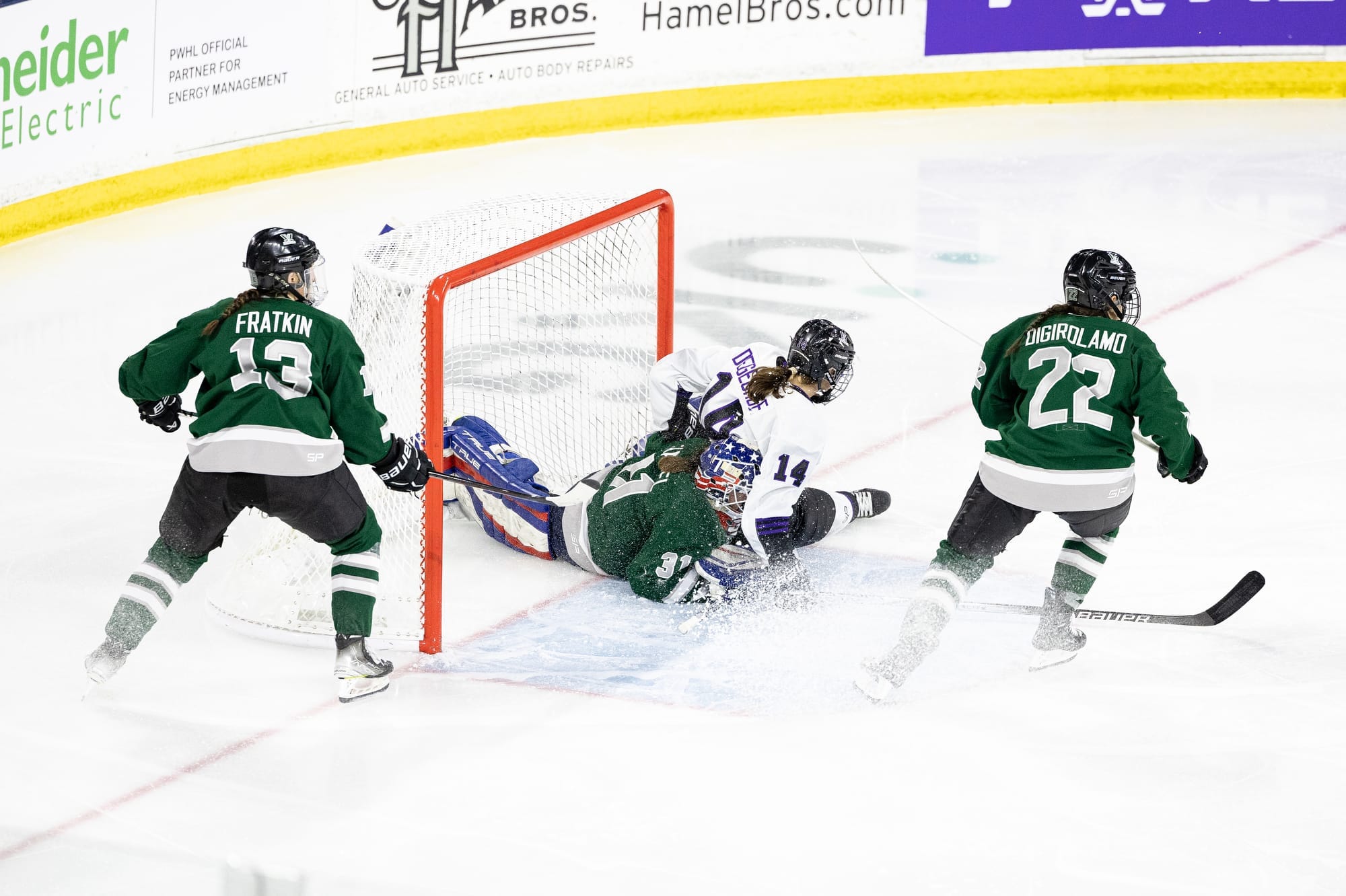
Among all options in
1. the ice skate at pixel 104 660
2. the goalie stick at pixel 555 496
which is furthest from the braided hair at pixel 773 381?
the ice skate at pixel 104 660

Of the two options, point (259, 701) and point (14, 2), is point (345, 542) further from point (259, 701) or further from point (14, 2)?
point (14, 2)

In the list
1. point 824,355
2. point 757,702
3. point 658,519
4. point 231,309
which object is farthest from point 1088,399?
point 231,309

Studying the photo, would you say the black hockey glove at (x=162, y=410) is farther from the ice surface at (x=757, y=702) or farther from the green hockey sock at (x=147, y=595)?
the ice surface at (x=757, y=702)

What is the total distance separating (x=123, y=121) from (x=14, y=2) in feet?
2.21

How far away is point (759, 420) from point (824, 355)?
20cm

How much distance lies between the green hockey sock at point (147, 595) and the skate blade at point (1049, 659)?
172 centimetres

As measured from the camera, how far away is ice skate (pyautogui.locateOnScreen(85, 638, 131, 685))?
3295 mm

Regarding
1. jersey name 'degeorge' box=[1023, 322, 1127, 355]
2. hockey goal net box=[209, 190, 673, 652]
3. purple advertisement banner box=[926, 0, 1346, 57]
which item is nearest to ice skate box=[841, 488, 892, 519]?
hockey goal net box=[209, 190, 673, 652]

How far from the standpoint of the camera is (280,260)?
3.12m

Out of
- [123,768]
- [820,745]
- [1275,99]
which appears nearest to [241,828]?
[123,768]

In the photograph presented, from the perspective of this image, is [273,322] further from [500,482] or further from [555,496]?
[555,496]

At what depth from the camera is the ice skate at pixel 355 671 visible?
130 inches

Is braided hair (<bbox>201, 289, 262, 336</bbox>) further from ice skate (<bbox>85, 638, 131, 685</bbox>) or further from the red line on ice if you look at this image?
the red line on ice

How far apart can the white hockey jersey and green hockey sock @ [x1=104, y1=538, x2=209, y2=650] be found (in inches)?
45.7
